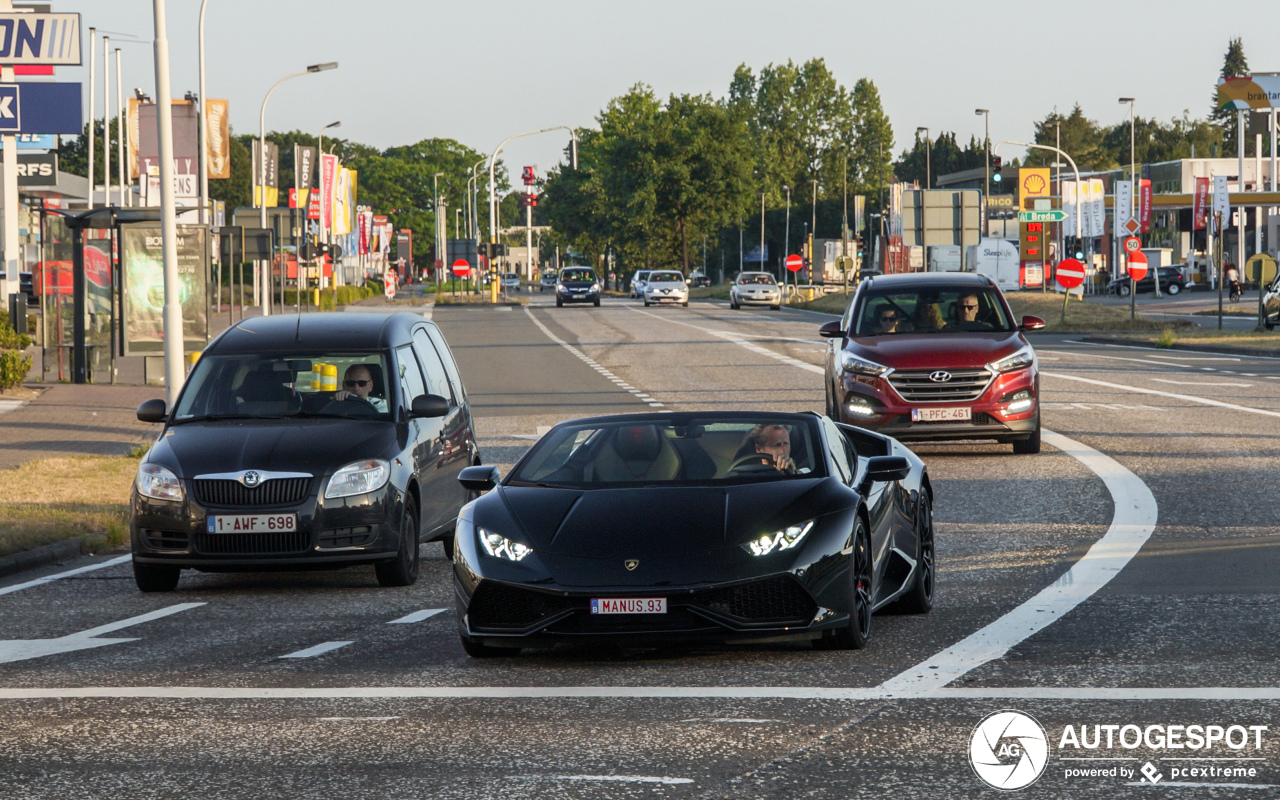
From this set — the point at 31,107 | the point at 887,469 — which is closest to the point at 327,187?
the point at 31,107

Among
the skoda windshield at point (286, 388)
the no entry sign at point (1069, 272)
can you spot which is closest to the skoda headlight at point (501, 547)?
the skoda windshield at point (286, 388)

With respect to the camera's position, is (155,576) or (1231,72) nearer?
(155,576)

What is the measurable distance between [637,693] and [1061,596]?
315cm

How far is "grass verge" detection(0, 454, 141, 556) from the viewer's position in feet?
39.8

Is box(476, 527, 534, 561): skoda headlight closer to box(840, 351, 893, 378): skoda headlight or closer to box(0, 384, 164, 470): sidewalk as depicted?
box(840, 351, 893, 378): skoda headlight

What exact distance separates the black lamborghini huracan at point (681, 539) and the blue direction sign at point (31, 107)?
2005 centimetres

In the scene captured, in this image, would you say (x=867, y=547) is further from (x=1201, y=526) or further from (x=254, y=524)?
(x=1201, y=526)

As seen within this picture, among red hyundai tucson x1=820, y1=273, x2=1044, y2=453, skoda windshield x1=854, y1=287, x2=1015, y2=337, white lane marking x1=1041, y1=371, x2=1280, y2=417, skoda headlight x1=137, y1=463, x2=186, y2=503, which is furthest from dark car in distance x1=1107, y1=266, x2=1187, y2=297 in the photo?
skoda headlight x1=137, y1=463, x2=186, y2=503

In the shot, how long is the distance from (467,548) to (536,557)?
406 millimetres

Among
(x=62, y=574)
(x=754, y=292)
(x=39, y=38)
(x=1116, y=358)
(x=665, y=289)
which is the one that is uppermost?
(x=39, y=38)

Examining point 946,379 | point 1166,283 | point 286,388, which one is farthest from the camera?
point 1166,283

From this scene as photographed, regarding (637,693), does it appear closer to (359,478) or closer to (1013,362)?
(359,478)

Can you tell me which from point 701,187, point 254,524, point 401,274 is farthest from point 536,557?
point 401,274

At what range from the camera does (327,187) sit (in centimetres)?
7275
